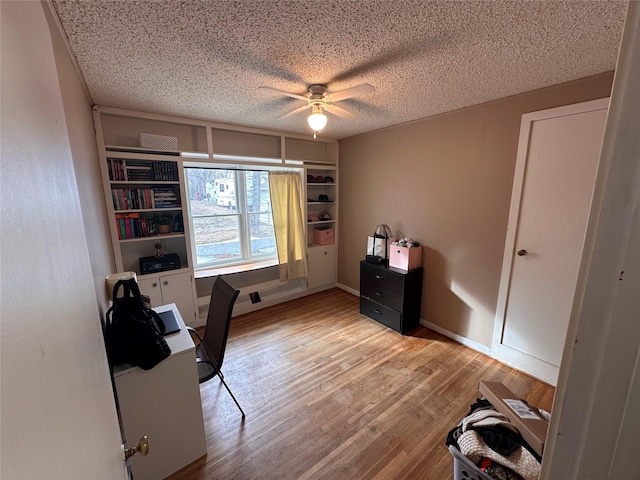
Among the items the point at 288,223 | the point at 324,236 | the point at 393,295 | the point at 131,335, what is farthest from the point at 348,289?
the point at 131,335

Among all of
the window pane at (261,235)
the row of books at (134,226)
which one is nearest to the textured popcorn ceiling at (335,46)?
the row of books at (134,226)

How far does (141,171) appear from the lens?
255cm

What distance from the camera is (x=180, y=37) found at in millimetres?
1291

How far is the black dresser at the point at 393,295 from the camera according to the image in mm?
2826

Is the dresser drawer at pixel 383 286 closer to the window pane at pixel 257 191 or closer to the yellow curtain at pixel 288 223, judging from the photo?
the yellow curtain at pixel 288 223

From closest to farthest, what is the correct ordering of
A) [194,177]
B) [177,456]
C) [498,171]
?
[177,456], [498,171], [194,177]

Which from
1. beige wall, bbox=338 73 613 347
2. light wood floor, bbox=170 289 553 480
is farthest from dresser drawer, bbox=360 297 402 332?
beige wall, bbox=338 73 613 347

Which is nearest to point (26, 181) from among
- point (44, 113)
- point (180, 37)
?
point (44, 113)

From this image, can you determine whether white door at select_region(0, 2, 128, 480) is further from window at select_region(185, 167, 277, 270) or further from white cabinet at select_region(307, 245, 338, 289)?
white cabinet at select_region(307, 245, 338, 289)

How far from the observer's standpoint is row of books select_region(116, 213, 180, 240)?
2.48m

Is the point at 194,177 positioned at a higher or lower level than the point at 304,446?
higher

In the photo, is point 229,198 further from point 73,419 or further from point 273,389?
point 73,419

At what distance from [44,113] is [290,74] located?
Answer: 147 centimetres

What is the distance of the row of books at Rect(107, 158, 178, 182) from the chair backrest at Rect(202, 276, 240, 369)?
1394 millimetres
